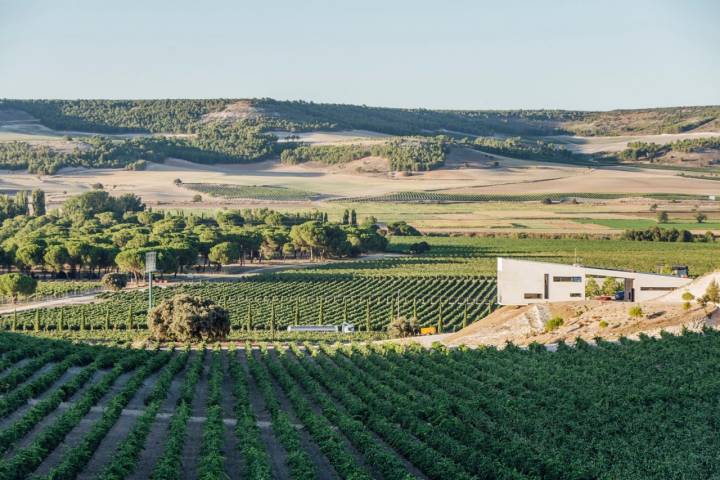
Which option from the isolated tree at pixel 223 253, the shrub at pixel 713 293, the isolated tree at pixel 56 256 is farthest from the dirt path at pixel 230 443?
the isolated tree at pixel 223 253

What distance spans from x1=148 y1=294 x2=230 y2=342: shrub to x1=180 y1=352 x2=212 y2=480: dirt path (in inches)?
605

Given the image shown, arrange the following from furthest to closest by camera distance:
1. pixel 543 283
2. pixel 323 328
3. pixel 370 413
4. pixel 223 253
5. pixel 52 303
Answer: pixel 223 253 → pixel 52 303 → pixel 323 328 → pixel 543 283 → pixel 370 413

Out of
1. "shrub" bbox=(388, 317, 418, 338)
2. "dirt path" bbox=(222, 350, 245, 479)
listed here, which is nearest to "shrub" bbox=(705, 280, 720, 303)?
"shrub" bbox=(388, 317, 418, 338)

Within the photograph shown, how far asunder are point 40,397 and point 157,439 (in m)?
8.19

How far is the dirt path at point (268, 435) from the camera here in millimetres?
27891

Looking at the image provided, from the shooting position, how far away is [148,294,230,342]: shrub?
61062 mm

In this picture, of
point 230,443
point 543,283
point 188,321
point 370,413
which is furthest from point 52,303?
point 230,443

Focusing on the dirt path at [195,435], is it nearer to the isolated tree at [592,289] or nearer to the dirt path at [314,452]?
the dirt path at [314,452]

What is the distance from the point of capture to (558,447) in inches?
1174

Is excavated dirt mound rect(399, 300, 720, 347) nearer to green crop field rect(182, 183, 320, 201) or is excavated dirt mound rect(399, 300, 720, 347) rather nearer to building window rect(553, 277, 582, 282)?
building window rect(553, 277, 582, 282)

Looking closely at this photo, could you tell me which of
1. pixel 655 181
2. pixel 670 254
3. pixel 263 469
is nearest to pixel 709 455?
pixel 263 469

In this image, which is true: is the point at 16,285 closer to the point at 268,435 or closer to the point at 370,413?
the point at 370,413

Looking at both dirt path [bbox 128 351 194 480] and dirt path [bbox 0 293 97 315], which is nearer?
dirt path [bbox 128 351 194 480]

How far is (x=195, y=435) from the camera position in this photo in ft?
106
